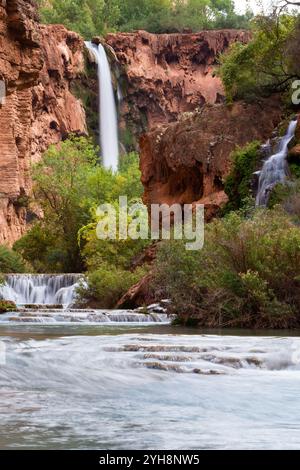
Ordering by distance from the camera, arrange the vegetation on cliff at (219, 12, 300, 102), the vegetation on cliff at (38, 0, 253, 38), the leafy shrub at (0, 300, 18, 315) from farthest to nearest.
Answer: the vegetation on cliff at (38, 0, 253, 38) → the vegetation on cliff at (219, 12, 300, 102) → the leafy shrub at (0, 300, 18, 315)

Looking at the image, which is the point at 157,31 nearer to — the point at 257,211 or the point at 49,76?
the point at 49,76

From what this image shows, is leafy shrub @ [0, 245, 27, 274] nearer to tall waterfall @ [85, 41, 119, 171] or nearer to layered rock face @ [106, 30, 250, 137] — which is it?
tall waterfall @ [85, 41, 119, 171]

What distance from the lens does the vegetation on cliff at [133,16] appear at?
239ft

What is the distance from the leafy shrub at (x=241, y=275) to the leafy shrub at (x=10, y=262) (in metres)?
16.9

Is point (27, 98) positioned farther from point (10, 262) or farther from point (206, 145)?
point (206, 145)

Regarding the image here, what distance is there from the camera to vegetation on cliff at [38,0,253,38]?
2872 inches

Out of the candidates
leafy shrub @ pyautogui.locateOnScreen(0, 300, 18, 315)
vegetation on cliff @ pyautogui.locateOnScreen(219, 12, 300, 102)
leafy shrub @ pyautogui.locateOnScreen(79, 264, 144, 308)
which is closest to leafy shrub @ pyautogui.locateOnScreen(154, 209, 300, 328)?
leafy shrub @ pyautogui.locateOnScreen(0, 300, 18, 315)

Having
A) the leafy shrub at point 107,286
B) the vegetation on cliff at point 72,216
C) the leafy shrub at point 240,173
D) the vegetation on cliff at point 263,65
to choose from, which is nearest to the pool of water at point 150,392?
the leafy shrub at point 107,286

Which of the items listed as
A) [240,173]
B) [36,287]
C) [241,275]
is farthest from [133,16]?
[241,275]

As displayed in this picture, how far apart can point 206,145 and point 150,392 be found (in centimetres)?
1931

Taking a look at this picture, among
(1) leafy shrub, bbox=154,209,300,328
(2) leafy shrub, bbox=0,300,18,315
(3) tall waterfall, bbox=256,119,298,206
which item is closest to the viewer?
(1) leafy shrub, bbox=154,209,300,328

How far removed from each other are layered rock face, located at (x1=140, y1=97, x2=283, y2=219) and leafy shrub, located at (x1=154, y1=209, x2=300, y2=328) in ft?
28.5

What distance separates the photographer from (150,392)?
369 inches
